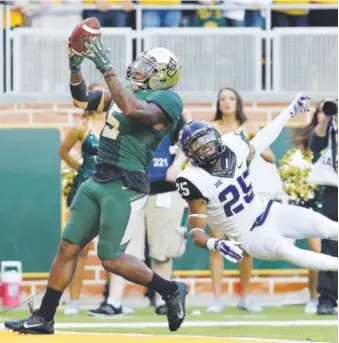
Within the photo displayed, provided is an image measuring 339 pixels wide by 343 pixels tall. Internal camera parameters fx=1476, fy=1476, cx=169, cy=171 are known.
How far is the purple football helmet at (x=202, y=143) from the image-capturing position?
9.58m

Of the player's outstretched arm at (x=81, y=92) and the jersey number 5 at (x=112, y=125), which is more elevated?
the player's outstretched arm at (x=81, y=92)

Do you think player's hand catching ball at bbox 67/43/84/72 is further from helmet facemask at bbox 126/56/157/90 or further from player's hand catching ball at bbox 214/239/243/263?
player's hand catching ball at bbox 214/239/243/263

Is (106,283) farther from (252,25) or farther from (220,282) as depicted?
(252,25)

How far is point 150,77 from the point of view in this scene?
9500 millimetres

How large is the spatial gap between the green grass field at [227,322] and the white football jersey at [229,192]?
76 cm

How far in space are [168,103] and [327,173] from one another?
2639 millimetres

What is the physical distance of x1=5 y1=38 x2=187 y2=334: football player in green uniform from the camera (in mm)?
9281

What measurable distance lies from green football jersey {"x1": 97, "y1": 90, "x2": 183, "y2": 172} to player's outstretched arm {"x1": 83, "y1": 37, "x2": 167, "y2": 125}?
168mm

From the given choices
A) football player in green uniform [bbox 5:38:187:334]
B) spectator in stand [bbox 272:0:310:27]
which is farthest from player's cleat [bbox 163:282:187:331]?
spectator in stand [bbox 272:0:310:27]

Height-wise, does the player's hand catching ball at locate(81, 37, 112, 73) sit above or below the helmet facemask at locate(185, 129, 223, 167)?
above

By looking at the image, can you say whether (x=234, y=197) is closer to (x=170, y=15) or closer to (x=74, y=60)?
(x=74, y=60)

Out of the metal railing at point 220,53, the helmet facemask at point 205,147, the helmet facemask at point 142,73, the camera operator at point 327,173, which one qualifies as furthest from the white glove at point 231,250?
the metal railing at point 220,53

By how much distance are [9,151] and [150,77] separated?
389cm

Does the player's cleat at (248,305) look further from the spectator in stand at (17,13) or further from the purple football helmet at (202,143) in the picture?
the spectator in stand at (17,13)
